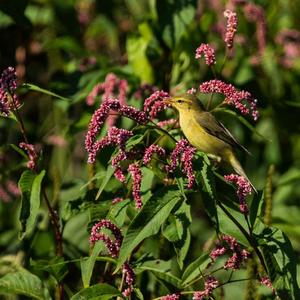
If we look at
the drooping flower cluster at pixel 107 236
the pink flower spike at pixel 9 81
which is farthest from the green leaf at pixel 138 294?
the pink flower spike at pixel 9 81

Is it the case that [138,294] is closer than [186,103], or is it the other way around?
[138,294]

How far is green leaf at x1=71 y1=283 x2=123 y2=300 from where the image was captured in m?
2.64

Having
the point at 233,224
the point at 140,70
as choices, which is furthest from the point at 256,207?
the point at 140,70

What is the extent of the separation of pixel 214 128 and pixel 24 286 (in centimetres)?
107

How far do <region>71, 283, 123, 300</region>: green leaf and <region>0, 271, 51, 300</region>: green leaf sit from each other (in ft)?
1.44

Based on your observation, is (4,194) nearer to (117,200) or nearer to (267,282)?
(117,200)

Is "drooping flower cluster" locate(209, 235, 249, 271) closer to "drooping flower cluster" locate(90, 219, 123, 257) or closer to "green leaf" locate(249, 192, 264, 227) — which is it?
"green leaf" locate(249, 192, 264, 227)

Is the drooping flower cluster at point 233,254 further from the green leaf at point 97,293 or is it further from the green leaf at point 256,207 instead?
the green leaf at point 97,293

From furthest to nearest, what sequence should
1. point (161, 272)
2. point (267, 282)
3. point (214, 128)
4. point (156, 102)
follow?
point (214, 128)
point (161, 272)
point (156, 102)
point (267, 282)

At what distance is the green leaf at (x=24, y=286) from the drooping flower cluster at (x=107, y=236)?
500mm

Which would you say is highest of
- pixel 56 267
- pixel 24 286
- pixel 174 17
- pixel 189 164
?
pixel 174 17

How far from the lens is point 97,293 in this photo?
8.74 feet

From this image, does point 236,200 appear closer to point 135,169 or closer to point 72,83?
point 135,169

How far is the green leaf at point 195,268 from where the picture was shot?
294 cm
